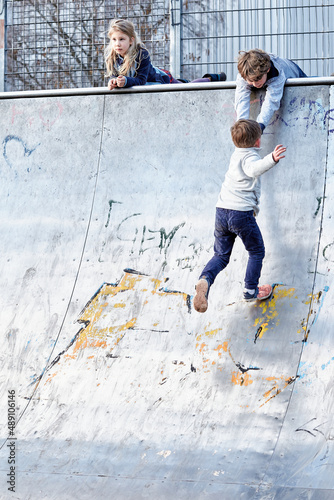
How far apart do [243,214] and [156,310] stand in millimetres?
876

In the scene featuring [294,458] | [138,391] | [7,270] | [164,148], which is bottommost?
[294,458]

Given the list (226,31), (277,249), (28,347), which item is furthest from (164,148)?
(226,31)

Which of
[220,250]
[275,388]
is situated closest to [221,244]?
[220,250]

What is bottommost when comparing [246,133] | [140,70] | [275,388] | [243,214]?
[275,388]

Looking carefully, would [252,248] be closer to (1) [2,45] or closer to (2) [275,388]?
(2) [275,388]

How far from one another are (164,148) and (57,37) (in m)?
4.90

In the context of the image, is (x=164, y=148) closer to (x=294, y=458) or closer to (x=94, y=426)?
(x=94, y=426)

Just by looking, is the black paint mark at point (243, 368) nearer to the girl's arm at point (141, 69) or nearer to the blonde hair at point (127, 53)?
the girl's arm at point (141, 69)

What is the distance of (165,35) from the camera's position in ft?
26.5

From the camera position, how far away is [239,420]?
3.32 meters

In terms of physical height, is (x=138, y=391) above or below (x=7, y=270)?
below

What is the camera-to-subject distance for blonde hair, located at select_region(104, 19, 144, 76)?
4.78 meters

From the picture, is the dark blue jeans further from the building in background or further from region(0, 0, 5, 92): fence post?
region(0, 0, 5, 92): fence post

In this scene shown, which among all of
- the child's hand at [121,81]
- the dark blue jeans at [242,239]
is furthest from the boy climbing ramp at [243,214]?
the child's hand at [121,81]
